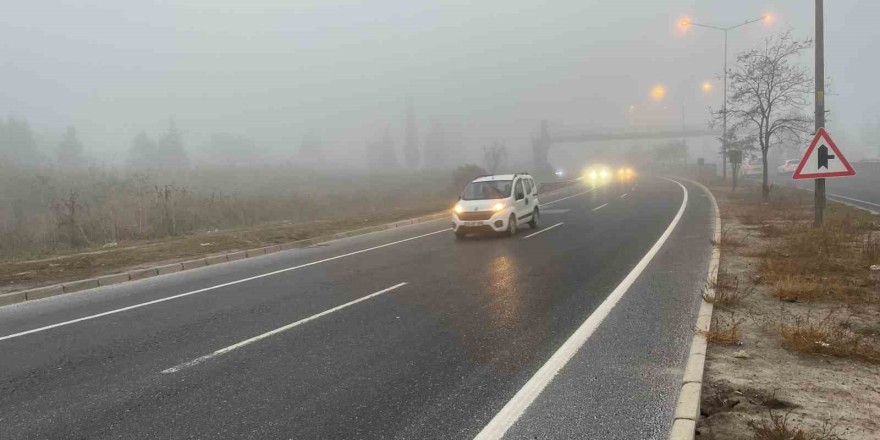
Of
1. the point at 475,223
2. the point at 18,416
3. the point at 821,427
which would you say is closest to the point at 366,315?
the point at 18,416

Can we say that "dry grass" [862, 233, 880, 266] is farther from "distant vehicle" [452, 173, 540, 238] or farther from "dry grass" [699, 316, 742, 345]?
"distant vehicle" [452, 173, 540, 238]

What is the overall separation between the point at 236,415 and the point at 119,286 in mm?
7459

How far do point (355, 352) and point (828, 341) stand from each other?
460 centimetres

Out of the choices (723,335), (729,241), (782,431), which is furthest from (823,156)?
(782,431)

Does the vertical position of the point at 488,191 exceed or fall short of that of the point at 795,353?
it exceeds it

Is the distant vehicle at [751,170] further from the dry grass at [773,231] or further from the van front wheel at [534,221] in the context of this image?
the dry grass at [773,231]

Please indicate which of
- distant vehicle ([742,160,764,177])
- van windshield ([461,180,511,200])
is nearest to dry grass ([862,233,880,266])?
van windshield ([461,180,511,200])

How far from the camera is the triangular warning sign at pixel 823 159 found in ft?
32.5

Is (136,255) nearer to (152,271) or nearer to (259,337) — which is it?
(152,271)

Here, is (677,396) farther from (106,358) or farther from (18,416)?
(106,358)

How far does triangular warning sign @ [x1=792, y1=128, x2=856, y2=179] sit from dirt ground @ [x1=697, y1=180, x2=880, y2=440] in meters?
1.87

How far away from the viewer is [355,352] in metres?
5.21

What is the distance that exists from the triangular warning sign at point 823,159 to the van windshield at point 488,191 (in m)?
7.31

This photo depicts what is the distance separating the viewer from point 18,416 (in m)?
3.98
